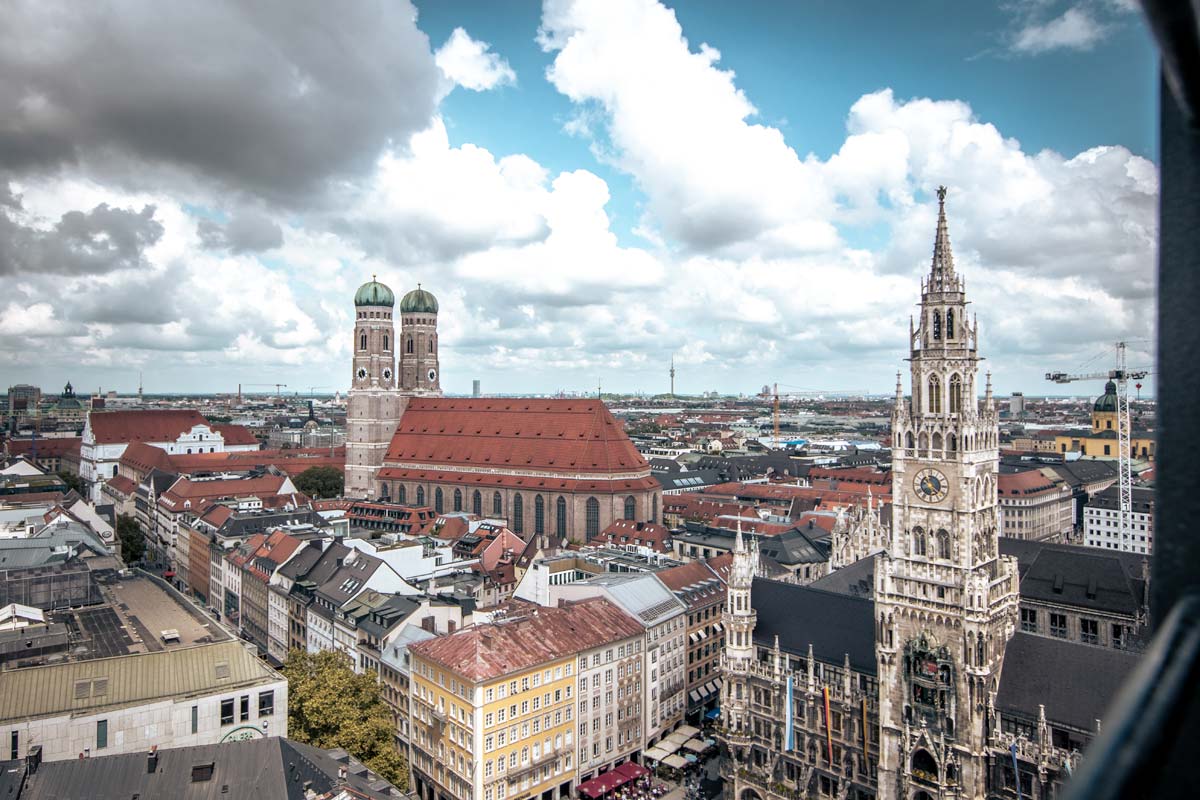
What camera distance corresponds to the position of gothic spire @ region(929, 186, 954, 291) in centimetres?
4919

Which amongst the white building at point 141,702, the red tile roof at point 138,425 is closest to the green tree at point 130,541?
the red tile roof at point 138,425

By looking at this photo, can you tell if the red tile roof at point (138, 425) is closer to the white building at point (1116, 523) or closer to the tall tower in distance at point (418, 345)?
the tall tower in distance at point (418, 345)

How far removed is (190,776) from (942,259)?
150ft

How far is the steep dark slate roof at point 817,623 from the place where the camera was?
5428 centimetres

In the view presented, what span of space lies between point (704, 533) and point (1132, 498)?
6583cm

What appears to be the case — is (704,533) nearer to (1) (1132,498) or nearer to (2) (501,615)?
(2) (501,615)

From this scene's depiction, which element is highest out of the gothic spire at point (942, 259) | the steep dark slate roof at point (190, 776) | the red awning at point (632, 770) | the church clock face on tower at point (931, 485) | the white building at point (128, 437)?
the gothic spire at point (942, 259)

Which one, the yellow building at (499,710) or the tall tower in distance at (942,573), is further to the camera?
the yellow building at (499,710)

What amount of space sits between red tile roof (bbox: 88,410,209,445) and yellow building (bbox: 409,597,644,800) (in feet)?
492

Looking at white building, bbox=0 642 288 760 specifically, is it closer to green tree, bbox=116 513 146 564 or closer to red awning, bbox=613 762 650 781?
red awning, bbox=613 762 650 781

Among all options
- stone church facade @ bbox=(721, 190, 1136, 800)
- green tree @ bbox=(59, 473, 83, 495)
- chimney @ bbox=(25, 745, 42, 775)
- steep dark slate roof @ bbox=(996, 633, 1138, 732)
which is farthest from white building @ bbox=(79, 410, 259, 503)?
steep dark slate roof @ bbox=(996, 633, 1138, 732)

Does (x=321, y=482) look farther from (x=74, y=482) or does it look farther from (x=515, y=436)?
(x=74, y=482)

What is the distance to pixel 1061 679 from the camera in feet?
149

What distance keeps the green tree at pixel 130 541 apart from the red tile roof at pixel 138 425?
69.4 m
